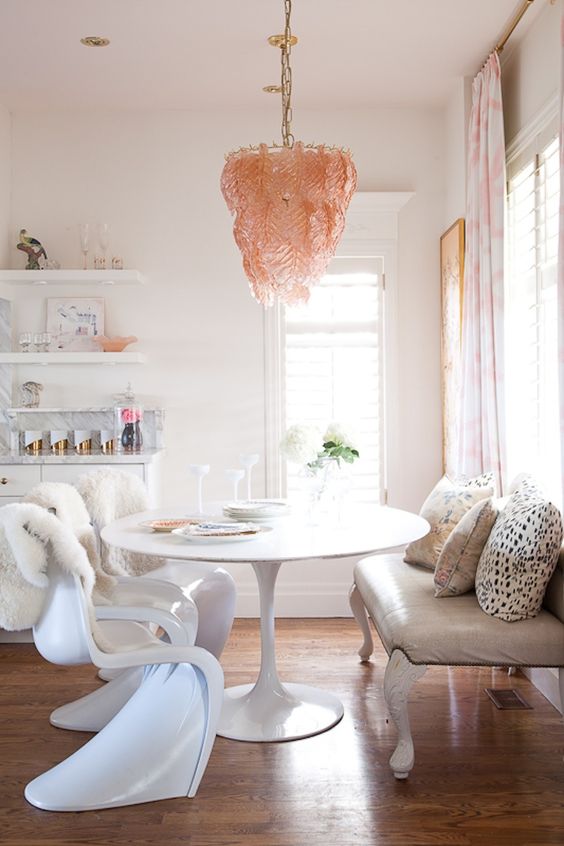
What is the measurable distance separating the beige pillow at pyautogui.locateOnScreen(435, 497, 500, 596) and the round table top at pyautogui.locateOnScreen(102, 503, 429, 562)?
0.46 feet

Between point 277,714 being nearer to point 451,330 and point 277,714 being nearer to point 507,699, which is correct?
point 507,699

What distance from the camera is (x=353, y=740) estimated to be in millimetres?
3123

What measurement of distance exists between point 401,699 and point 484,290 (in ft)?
6.43

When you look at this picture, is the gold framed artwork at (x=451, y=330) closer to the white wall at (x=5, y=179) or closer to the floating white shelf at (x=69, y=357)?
the floating white shelf at (x=69, y=357)

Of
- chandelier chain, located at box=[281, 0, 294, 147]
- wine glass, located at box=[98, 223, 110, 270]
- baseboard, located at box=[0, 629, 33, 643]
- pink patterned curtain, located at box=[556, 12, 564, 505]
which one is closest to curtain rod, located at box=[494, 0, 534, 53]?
pink patterned curtain, located at box=[556, 12, 564, 505]

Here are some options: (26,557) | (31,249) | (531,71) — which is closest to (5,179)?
(31,249)

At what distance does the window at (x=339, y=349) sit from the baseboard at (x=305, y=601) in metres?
0.54

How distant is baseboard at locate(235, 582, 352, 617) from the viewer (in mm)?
4965

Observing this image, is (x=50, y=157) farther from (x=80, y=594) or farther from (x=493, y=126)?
(x=80, y=594)

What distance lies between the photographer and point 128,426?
4859 mm

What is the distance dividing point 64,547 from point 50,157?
3.16 metres

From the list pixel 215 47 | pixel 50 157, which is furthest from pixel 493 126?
pixel 50 157

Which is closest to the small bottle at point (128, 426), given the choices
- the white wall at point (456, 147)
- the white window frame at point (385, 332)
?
the white window frame at point (385, 332)

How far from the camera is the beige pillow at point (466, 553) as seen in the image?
316cm
